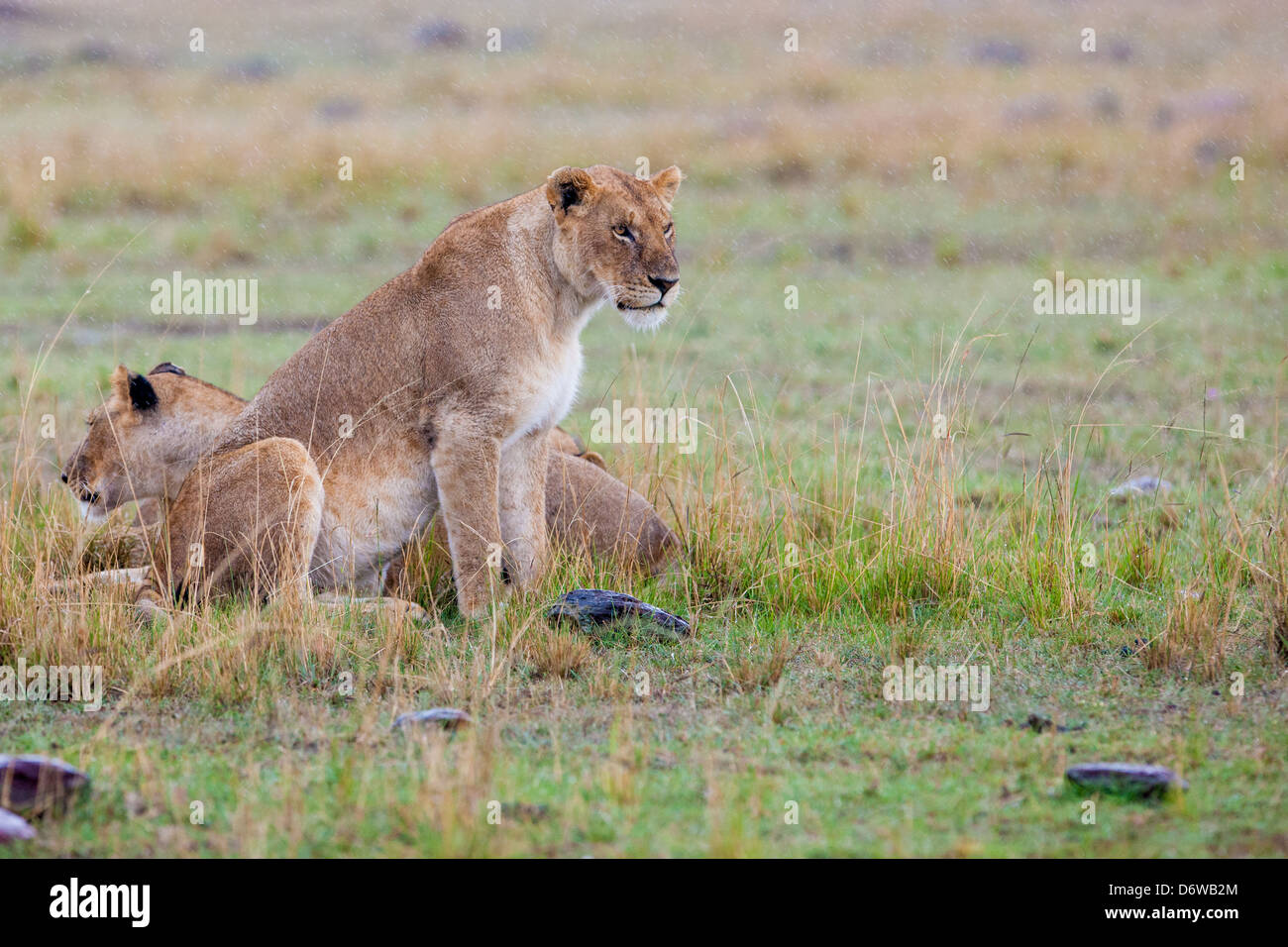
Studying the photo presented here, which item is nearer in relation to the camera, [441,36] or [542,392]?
[542,392]

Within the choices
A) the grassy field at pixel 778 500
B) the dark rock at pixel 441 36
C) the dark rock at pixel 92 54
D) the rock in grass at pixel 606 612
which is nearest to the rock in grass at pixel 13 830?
the grassy field at pixel 778 500

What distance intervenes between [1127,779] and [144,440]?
4.29 m

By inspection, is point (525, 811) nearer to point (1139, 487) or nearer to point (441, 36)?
point (1139, 487)

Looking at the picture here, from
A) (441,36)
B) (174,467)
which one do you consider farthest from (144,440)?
(441,36)

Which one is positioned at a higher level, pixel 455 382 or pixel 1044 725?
pixel 455 382

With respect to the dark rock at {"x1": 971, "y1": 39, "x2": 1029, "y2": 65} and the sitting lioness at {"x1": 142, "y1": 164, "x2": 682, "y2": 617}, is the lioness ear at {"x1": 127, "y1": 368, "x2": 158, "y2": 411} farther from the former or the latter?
the dark rock at {"x1": 971, "y1": 39, "x2": 1029, "y2": 65}

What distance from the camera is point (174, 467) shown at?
681cm

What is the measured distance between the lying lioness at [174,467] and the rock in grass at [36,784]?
2316 mm

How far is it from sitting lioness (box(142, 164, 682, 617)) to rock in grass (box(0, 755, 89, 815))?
1.75m

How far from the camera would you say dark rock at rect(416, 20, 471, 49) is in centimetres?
3938

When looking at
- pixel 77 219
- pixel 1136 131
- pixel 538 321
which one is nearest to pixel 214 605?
pixel 538 321
